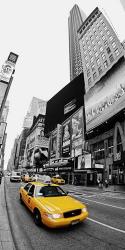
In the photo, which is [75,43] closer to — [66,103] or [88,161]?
[66,103]

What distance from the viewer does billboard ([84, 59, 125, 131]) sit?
39719 millimetres

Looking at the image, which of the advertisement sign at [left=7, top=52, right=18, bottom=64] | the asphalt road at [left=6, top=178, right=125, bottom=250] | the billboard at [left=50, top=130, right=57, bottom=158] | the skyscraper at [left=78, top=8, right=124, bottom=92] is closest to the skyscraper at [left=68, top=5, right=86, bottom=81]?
the skyscraper at [left=78, top=8, right=124, bottom=92]

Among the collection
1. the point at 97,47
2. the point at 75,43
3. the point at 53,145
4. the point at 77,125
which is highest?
the point at 75,43

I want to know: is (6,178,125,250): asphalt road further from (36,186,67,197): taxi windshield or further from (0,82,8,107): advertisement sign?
(0,82,8,107): advertisement sign

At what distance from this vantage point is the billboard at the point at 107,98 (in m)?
39.7

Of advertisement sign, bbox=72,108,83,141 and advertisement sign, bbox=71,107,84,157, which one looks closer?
advertisement sign, bbox=71,107,84,157

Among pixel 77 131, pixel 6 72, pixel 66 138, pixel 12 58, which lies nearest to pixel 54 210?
pixel 6 72

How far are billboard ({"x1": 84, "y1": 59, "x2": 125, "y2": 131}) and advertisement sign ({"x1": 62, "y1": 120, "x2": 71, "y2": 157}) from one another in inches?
892

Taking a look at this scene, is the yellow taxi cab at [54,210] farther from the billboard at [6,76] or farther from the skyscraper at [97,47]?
the skyscraper at [97,47]

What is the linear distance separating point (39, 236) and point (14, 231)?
976 millimetres

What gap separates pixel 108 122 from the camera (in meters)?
42.1

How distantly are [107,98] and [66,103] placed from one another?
176 ft

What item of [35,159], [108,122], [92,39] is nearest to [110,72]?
[108,122]

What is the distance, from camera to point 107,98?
1726 inches
